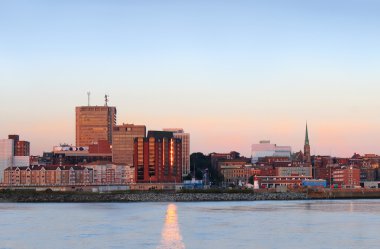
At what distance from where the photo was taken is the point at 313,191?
5871 inches

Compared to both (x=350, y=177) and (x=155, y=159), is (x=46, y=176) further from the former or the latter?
(x=350, y=177)

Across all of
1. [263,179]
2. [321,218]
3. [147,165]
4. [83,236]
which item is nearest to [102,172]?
[147,165]

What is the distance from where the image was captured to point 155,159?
184 m

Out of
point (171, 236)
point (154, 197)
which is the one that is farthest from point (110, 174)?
point (171, 236)

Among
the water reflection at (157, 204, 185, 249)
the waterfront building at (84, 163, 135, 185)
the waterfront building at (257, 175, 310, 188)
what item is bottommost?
the water reflection at (157, 204, 185, 249)

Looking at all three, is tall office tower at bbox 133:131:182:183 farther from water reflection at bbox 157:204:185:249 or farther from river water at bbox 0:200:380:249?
water reflection at bbox 157:204:185:249

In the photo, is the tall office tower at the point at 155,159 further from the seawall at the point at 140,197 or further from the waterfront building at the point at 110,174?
the seawall at the point at 140,197

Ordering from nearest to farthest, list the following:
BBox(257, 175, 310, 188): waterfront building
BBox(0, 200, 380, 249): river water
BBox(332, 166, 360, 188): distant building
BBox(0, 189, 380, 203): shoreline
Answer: BBox(0, 200, 380, 249): river water
BBox(0, 189, 380, 203): shoreline
BBox(257, 175, 310, 188): waterfront building
BBox(332, 166, 360, 188): distant building

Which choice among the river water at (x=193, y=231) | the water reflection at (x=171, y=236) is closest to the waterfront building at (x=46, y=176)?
the river water at (x=193, y=231)

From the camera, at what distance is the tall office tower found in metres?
184

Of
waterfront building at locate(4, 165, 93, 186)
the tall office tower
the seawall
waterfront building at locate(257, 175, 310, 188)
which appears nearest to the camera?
the seawall

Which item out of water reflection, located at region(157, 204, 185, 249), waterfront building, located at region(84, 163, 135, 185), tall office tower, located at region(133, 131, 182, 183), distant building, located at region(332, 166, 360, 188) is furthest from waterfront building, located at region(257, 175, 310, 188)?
water reflection, located at region(157, 204, 185, 249)

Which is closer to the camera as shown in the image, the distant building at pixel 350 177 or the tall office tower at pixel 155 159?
the tall office tower at pixel 155 159

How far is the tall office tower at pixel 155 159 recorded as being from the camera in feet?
603
